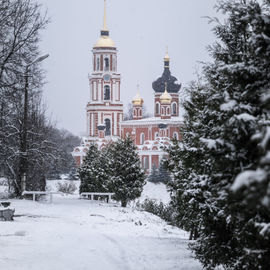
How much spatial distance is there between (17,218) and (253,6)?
13327 millimetres

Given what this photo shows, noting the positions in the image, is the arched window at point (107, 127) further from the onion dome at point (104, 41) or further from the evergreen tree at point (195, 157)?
the evergreen tree at point (195, 157)

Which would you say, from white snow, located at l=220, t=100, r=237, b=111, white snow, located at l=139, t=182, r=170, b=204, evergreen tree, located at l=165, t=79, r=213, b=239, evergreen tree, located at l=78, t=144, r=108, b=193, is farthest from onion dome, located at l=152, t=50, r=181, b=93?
white snow, located at l=220, t=100, r=237, b=111

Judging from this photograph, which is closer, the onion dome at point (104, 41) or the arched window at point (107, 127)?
the onion dome at point (104, 41)

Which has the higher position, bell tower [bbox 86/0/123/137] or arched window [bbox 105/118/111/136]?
bell tower [bbox 86/0/123/137]

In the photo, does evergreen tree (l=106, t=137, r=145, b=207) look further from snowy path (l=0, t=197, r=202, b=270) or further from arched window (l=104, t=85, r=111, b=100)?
arched window (l=104, t=85, r=111, b=100)

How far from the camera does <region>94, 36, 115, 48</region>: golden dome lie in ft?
291

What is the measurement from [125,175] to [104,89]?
58.3 metres

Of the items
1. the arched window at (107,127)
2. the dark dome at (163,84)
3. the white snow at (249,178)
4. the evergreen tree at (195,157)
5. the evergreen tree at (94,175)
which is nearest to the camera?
the white snow at (249,178)

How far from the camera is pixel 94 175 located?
36.4 m

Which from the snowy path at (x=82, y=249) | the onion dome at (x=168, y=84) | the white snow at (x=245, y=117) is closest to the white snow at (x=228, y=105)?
the white snow at (x=245, y=117)

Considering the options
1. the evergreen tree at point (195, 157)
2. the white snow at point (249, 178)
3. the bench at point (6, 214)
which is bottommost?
the bench at point (6, 214)

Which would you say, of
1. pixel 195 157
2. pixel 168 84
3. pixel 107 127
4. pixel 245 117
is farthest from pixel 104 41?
pixel 245 117

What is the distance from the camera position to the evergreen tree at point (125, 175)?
101 feet

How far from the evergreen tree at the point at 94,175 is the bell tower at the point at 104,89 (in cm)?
4941
